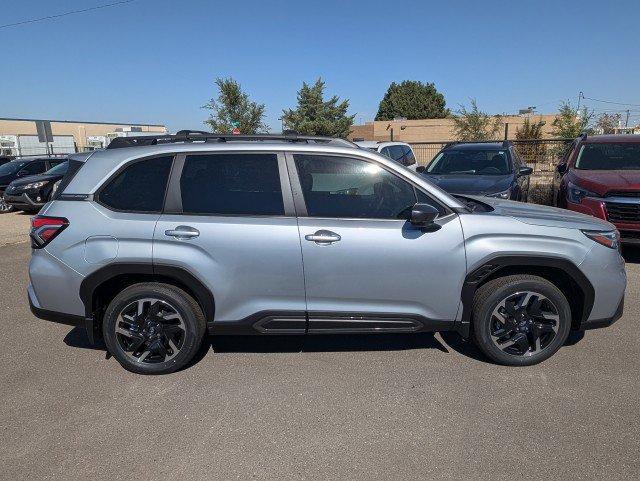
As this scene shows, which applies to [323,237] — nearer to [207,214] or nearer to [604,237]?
[207,214]

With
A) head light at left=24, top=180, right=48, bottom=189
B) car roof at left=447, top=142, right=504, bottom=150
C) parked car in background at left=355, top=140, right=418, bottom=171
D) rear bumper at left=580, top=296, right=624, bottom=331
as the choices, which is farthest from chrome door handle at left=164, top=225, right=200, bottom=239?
head light at left=24, top=180, right=48, bottom=189

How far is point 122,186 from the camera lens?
3490 mm

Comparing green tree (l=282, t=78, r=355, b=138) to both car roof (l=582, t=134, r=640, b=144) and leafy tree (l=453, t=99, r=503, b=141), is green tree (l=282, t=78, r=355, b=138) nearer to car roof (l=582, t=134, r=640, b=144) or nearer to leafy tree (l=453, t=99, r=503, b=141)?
leafy tree (l=453, t=99, r=503, b=141)

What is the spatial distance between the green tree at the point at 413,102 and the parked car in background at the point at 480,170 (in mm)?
67916

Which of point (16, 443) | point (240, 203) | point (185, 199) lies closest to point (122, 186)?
point (185, 199)

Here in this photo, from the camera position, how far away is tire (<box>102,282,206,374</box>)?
3.45m

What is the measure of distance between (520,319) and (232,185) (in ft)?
7.98

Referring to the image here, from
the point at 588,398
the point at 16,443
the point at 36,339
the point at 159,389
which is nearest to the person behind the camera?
the point at 16,443

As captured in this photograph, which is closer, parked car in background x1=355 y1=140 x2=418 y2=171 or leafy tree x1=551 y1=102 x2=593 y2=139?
parked car in background x1=355 y1=140 x2=418 y2=171

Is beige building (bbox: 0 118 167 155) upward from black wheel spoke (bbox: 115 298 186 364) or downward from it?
upward

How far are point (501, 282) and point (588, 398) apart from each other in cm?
96

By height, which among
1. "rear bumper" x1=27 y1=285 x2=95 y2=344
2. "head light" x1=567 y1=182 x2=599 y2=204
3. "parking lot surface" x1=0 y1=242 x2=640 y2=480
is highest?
"head light" x1=567 y1=182 x2=599 y2=204

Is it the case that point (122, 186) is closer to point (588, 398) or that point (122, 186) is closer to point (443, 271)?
point (443, 271)

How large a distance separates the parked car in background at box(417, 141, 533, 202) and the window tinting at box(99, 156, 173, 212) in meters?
4.85
